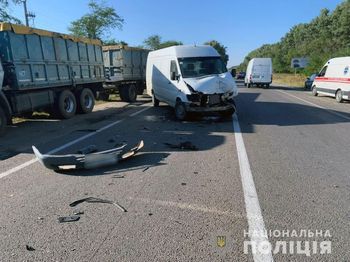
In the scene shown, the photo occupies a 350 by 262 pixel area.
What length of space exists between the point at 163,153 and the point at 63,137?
3354 mm

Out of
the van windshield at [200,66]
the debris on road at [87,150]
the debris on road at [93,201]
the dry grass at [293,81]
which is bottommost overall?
the dry grass at [293,81]

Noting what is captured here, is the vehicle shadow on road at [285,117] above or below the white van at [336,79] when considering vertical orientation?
below

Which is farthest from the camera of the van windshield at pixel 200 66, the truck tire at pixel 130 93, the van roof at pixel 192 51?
the truck tire at pixel 130 93

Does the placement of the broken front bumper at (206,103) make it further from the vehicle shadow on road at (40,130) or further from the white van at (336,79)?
the white van at (336,79)

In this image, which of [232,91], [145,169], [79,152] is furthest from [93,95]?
[145,169]

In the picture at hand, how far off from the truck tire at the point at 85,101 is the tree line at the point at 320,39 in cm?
3096

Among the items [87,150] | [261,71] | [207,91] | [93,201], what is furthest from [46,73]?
[261,71]

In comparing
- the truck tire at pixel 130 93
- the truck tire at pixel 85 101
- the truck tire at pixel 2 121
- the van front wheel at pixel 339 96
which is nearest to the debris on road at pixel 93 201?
the truck tire at pixel 2 121

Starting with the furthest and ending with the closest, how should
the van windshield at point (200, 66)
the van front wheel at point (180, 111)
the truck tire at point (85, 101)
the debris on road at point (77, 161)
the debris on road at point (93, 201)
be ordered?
the truck tire at point (85, 101)
the van windshield at point (200, 66)
the van front wheel at point (180, 111)
the debris on road at point (77, 161)
the debris on road at point (93, 201)

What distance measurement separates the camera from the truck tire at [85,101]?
1395cm

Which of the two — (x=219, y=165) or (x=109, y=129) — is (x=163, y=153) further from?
(x=109, y=129)

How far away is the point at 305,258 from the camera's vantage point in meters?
3.16

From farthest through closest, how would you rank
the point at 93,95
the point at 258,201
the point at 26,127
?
the point at 93,95
the point at 26,127
the point at 258,201

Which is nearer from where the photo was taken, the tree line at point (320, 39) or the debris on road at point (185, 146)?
the debris on road at point (185, 146)
